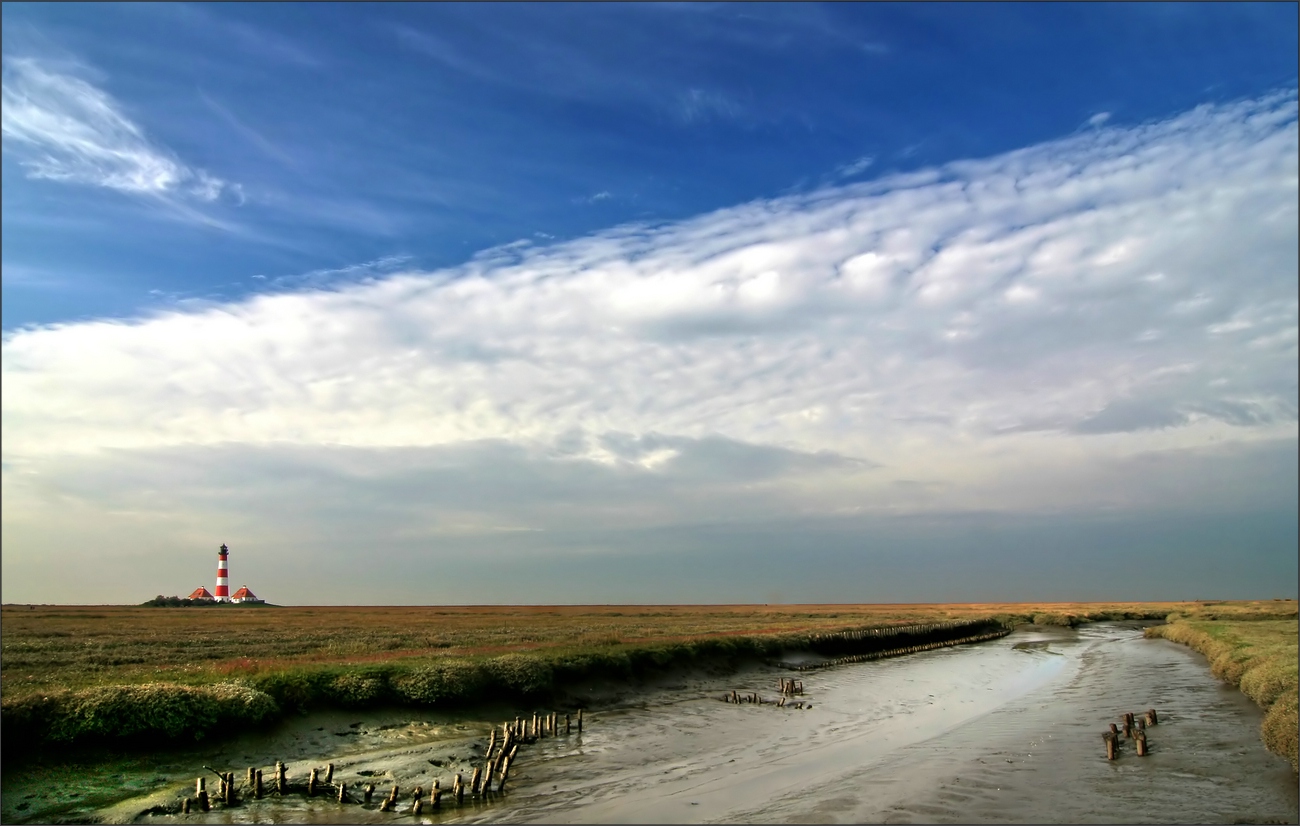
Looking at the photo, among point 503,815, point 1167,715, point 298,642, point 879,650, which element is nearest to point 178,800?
point 503,815

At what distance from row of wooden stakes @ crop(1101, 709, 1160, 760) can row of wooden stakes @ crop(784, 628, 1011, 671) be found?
23.3 meters

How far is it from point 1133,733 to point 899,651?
131 ft

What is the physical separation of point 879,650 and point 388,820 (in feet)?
182

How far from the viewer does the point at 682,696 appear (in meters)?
37.3

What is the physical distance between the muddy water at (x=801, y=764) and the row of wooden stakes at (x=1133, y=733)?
0.43 m

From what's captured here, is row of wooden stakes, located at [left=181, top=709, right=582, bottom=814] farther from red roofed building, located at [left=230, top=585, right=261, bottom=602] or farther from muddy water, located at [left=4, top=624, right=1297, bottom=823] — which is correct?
red roofed building, located at [left=230, top=585, right=261, bottom=602]

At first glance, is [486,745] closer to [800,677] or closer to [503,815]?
[503,815]

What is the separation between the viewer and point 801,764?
77.7 feet

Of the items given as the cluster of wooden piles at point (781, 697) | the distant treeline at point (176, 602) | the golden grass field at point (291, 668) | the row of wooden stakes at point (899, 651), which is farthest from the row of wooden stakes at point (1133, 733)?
the distant treeline at point (176, 602)

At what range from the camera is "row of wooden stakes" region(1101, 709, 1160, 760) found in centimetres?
2373

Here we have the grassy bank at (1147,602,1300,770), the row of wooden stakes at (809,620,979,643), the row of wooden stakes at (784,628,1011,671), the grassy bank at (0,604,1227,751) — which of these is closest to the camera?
the grassy bank at (0,604,1227,751)

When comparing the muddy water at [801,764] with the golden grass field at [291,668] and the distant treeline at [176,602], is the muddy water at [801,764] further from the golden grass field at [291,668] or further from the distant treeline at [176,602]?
the distant treeline at [176,602]

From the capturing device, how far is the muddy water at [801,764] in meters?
18.1

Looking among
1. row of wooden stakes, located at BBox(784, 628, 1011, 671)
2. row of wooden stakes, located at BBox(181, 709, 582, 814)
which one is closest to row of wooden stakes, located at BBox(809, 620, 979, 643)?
row of wooden stakes, located at BBox(784, 628, 1011, 671)
